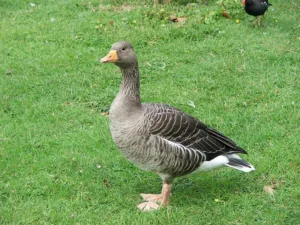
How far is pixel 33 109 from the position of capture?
691cm

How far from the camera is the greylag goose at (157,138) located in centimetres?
475

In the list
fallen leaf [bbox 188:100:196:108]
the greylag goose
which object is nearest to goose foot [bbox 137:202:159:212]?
the greylag goose

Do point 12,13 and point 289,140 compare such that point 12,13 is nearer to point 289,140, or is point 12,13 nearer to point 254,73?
point 254,73

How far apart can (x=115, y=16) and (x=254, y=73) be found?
3.44 metres

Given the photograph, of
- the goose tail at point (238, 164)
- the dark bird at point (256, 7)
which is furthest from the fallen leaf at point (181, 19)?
the goose tail at point (238, 164)

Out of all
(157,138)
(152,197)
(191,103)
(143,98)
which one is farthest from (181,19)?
(157,138)

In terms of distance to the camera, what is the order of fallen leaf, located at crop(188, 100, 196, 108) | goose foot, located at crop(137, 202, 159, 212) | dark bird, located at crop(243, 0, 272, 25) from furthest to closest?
dark bird, located at crop(243, 0, 272, 25) → fallen leaf, located at crop(188, 100, 196, 108) → goose foot, located at crop(137, 202, 159, 212)

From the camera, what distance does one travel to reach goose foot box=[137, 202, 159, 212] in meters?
4.89

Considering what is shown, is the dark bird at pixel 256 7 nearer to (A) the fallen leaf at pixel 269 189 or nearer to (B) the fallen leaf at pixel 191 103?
(B) the fallen leaf at pixel 191 103

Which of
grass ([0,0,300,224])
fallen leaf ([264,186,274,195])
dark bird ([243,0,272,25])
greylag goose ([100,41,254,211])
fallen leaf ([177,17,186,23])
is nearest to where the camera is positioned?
greylag goose ([100,41,254,211])

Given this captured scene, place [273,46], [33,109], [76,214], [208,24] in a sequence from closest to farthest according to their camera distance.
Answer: [76,214], [33,109], [273,46], [208,24]

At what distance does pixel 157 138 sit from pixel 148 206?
64 centimetres

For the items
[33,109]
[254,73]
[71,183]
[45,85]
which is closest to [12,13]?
[45,85]

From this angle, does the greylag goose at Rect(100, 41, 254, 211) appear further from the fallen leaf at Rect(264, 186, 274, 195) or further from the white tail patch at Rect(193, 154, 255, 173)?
the fallen leaf at Rect(264, 186, 274, 195)
